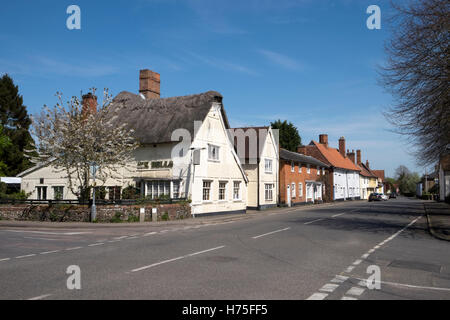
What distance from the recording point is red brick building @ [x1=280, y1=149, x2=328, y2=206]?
137 feet

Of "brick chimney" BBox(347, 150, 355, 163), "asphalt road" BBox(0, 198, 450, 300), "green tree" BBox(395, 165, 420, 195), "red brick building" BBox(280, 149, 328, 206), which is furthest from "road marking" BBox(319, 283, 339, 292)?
Result: "green tree" BBox(395, 165, 420, 195)

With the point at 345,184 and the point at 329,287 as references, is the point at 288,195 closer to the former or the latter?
the point at 345,184

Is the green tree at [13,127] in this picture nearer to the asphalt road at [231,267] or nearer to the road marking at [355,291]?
the asphalt road at [231,267]

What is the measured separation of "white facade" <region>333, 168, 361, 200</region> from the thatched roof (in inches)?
1373

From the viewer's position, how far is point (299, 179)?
4606 centimetres

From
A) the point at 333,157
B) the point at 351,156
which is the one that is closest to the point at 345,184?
the point at 333,157

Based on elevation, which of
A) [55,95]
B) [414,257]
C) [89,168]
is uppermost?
[55,95]

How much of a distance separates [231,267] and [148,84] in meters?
28.6

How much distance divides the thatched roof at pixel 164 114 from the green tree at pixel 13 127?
22409mm

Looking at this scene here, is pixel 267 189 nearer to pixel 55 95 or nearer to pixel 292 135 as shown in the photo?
pixel 55 95

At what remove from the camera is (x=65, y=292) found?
6.83 m

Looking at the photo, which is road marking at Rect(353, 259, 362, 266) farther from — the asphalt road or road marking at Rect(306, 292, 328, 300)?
road marking at Rect(306, 292, 328, 300)

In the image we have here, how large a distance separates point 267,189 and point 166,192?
48.7 feet
